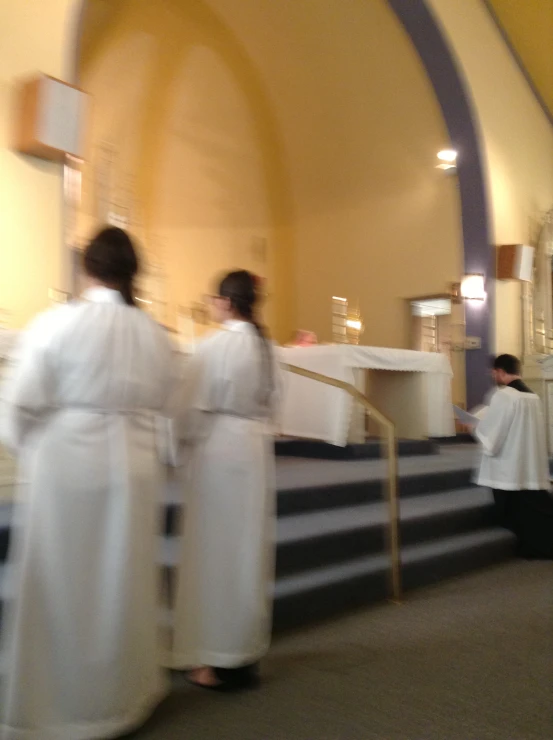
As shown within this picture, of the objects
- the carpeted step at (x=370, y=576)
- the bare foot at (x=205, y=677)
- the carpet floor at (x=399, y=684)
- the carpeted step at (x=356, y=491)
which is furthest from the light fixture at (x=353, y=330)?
the bare foot at (x=205, y=677)

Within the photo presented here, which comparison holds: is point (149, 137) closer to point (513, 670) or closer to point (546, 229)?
point (546, 229)

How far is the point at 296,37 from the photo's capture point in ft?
30.1

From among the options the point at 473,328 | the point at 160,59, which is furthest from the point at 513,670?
the point at 160,59

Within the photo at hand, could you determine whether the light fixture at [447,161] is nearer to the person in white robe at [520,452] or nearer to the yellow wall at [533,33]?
the yellow wall at [533,33]

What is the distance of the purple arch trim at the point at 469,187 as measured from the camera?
873 cm

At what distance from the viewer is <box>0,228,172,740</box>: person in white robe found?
2213 millimetres

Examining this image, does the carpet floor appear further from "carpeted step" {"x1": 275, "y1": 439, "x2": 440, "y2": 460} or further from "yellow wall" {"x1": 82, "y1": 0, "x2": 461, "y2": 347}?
"yellow wall" {"x1": 82, "y1": 0, "x2": 461, "y2": 347}

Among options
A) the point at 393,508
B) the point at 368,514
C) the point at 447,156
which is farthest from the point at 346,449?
the point at 447,156

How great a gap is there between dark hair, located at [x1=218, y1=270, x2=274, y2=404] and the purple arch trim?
649 centimetres

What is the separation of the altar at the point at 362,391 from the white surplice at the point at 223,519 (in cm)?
307

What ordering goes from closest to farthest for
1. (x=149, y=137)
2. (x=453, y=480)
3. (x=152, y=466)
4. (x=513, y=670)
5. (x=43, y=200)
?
(x=152, y=466) < (x=513, y=670) < (x=43, y=200) < (x=453, y=480) < (x=149, y=137)

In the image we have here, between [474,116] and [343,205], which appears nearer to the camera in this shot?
[474,116]

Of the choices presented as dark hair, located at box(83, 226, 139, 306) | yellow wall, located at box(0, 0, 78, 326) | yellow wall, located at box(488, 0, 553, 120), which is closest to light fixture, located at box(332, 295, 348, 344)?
yellow wall, located at box(488, 0, 553, 120)

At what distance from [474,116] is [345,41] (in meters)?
1.80
